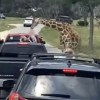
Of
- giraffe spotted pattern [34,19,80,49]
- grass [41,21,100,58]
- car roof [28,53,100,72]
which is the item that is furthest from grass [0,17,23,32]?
car roof [28,53,100,72]

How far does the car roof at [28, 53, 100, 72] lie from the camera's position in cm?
830

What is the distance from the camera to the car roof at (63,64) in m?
8.30

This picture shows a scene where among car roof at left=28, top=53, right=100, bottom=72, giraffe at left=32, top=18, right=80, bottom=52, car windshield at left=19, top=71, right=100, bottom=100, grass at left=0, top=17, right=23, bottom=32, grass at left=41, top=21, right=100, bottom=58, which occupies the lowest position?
grass at left=0, top=17, right=23, bottom=32

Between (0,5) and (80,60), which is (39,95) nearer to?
(80,60)

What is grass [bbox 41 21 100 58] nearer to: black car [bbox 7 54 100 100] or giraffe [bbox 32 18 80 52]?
giraffe [bbox 32 18 80 52]

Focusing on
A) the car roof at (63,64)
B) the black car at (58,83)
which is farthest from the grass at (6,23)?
the black car at (58,83)

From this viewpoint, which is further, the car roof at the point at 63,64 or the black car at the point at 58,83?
the car roof at the point at 63,64

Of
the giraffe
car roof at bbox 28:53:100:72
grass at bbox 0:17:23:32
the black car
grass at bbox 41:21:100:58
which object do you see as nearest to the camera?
the black car

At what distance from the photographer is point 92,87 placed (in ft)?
26.5

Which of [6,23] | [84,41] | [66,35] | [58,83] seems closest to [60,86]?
[58,83]

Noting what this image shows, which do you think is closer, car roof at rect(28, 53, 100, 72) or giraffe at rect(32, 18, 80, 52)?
car roof at rect(28, 53, 100, 72)

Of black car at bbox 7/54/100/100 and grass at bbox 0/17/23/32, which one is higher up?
black car at bbox 7/54/100/100

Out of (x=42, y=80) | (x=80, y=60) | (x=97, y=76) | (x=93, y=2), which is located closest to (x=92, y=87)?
(x=97, y=76)

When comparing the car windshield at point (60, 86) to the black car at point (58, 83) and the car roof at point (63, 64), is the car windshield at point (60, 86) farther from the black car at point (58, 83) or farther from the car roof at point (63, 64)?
the car roof at point (63, 64)
